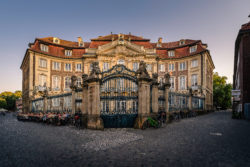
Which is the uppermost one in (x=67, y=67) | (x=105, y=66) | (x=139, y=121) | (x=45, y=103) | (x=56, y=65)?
(x=56, y=65)

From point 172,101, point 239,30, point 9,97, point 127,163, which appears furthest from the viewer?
point 9,97

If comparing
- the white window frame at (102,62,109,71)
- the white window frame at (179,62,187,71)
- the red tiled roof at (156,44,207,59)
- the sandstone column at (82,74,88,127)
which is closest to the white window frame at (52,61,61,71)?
the white window frame at (102,62,109,71)

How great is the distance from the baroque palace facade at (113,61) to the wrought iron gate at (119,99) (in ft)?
67.2

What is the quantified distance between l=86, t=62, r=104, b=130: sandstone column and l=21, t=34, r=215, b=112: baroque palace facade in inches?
827

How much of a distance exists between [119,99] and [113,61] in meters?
21.6

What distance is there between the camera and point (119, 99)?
9.71m

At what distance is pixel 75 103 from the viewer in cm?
1188

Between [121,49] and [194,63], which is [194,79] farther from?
[121,49]

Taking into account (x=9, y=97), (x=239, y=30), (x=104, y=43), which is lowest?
(x=9, y=97)

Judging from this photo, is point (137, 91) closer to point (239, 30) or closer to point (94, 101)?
point (94, 101)

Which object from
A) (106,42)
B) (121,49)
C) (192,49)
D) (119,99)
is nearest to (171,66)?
(192,49)

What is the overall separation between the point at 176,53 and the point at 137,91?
26857 millimetres

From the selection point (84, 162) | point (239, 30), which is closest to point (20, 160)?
point (84, 162)

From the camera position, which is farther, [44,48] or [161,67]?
[161,67]
